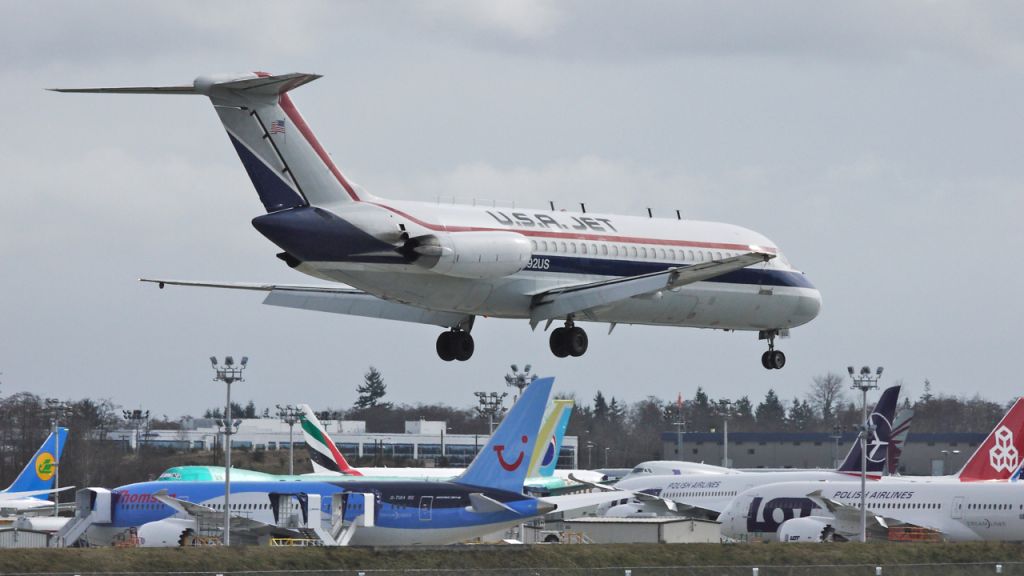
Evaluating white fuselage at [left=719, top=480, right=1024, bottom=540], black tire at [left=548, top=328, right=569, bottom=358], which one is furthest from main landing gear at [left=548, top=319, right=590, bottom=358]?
white fuselage at [left=719, top=480, right=1024, bottom=540]

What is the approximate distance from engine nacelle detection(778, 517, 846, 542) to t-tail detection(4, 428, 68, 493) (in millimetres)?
42396

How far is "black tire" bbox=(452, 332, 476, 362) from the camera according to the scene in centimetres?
5278

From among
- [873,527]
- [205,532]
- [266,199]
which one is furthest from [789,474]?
[266,199]

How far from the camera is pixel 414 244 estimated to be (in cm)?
4609

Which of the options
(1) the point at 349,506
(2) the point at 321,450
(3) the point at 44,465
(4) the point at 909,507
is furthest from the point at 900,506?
(3) the point at 44,465

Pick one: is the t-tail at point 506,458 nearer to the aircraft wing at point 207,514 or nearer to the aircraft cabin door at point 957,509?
the aircraft wing at point 207,514

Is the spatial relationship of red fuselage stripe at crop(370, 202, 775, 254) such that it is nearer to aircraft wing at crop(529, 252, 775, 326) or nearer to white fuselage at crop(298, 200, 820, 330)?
white fuselage at crop(298, 200, 820, 330)

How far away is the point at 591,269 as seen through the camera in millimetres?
50875

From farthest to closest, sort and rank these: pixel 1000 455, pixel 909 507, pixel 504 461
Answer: pixel 1000 455, pixel 909 507, pixel 504 461

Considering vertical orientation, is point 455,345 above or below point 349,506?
above

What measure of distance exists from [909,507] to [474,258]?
35.4 m

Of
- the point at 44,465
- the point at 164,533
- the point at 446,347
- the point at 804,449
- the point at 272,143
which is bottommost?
the point at 164,533

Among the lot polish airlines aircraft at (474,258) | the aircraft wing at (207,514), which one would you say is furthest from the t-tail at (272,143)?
the aircraft wing at (207,514)

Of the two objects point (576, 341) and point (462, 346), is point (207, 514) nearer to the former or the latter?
point (462, 346)
